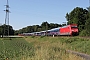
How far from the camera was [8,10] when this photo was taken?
85.2 meters

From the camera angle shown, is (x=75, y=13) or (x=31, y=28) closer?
(x=75, y=13)

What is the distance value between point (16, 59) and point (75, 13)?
363 feet

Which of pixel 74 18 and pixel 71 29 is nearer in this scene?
pixel 71 29

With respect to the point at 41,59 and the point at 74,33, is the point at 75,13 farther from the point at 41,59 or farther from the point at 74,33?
the point at 41,59

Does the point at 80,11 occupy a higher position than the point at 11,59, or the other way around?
the point at 80,11

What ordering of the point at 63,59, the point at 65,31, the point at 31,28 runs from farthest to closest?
the point at 31,28, the point at 65,31, the point at 63,59

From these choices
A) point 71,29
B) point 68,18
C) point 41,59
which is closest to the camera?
point 41,59

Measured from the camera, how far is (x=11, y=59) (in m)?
13.1

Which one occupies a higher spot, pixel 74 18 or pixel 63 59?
pixel 74 18

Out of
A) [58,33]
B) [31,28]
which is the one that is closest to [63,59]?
[58,33]

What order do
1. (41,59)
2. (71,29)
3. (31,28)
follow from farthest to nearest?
(31,28) → (71,29) → (41,59)

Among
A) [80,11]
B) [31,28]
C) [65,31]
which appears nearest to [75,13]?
[80,11]

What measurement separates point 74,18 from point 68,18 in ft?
42.0

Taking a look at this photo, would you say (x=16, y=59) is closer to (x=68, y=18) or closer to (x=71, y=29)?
(x=71, y=29)
